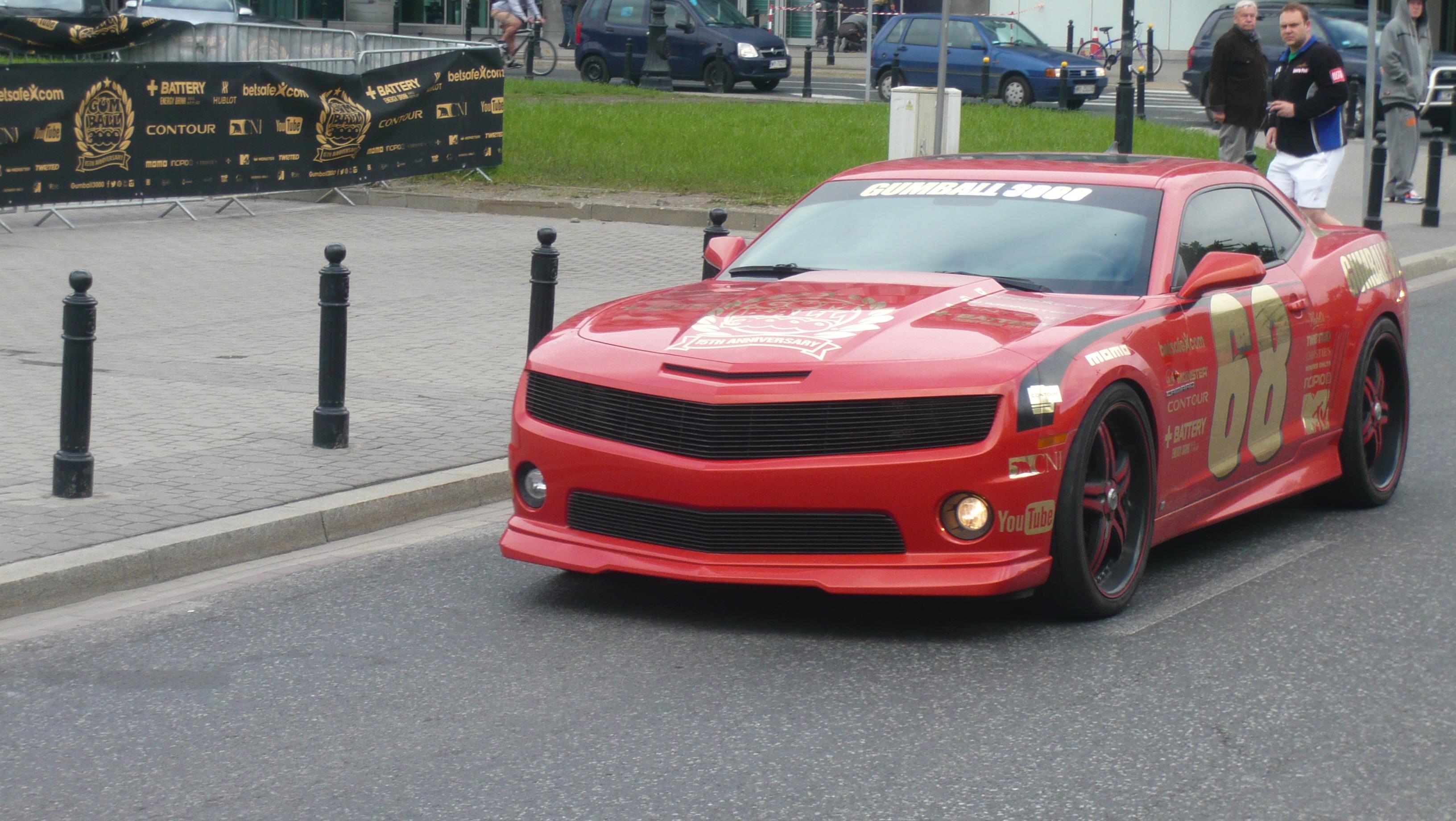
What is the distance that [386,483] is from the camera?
295 inches

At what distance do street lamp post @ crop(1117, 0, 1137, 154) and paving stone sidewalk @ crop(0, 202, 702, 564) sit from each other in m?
4.32

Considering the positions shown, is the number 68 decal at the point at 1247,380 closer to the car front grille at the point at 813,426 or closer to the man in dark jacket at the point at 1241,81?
the car front grille at the point at 813,426

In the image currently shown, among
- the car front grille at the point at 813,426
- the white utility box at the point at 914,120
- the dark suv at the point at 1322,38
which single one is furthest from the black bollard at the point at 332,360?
the dark suv at the point at 1322,38

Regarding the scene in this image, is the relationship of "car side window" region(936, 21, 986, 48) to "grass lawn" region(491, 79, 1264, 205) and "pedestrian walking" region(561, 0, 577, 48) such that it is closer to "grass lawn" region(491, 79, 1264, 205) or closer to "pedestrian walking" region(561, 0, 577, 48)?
"grass lawn" region(491, 79, 1264, 205)

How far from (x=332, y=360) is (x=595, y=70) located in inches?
1094

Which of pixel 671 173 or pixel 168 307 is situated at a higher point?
pixel 671 173

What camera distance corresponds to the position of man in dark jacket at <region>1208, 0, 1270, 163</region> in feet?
55.4

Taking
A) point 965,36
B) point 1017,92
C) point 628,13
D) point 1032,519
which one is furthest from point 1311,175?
point 628,13

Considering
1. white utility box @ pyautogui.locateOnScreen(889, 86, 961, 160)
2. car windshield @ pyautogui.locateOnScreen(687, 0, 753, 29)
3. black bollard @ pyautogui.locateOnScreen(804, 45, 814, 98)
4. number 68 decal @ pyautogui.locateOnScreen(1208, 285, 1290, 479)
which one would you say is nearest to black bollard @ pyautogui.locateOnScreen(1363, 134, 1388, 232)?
white utility box @ pyautogui.locateOnScreen(889, 86, 961, 160)

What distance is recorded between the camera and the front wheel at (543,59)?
3581 centimetres

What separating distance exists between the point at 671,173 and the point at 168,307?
824cm

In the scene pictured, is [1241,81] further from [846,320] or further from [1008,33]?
[1008,33]

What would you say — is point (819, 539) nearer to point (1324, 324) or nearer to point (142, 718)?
point (142, 718)

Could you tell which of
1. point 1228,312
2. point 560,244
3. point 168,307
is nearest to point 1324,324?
point 1228,312
